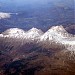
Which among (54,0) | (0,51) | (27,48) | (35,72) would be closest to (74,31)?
(27,48)

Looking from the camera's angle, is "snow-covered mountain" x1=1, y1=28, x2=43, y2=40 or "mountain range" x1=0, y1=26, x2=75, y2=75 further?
"snow-covered mountain" x1=1, y1=28, x2=43, y2=40

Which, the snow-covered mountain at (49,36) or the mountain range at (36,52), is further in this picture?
the snow-covered mountain at (49,36)

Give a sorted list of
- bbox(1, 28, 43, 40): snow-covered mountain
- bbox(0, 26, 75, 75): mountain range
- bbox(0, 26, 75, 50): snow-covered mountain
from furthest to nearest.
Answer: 1. bbox(1, 28, 43, 40): snow-covered mountain
2. bbox(0, 26, 75, 50): snow-covered mountain
3. bbox(0, 26, 75, 75): mountain range

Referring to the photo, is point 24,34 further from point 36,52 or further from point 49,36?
point 36,52

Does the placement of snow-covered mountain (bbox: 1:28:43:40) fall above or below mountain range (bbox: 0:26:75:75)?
above

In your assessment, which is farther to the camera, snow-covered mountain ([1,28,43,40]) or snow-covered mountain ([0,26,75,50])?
snow-covered mountain ([1,28,43,40])

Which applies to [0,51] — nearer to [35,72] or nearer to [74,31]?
[35,72]

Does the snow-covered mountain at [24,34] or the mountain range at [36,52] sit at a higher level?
the snow-covered mountain at [24,34]

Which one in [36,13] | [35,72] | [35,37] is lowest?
[35,72]

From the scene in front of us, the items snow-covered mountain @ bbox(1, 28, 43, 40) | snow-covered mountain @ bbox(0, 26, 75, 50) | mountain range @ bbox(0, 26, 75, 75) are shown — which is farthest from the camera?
snow-covered mountain @ bbox(1, 28, 43, 40)
